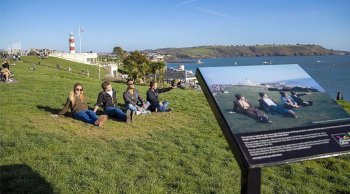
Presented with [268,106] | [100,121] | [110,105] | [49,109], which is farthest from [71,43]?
[268,106]

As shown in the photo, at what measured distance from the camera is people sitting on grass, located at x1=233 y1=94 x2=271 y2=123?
388cm

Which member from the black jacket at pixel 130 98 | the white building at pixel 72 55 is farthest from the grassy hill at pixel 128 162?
the white building at pixel 72 55

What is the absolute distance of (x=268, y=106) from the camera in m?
4.07

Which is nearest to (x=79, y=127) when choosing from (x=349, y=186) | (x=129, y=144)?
(x=129, y=144)

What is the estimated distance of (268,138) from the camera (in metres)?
3.66

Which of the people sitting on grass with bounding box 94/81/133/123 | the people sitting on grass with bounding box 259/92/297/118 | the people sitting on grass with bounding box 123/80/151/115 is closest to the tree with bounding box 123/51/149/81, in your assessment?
the people sitting on grass with bounding box 123/80/151/115

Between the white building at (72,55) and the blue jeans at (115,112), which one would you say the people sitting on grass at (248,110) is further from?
the white building at (72,55)

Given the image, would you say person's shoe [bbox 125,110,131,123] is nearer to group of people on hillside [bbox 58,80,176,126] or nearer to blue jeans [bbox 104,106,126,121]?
group of people on hillside [bbox 58,80,176,126]

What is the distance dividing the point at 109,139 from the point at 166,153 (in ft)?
5.73

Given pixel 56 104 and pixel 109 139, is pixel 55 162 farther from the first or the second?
pixel 56 104

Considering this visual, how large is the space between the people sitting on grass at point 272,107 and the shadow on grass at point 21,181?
359cm

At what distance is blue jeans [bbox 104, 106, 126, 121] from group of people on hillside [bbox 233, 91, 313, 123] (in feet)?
23.9

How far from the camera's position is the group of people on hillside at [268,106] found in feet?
12.8

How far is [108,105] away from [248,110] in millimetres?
8118
